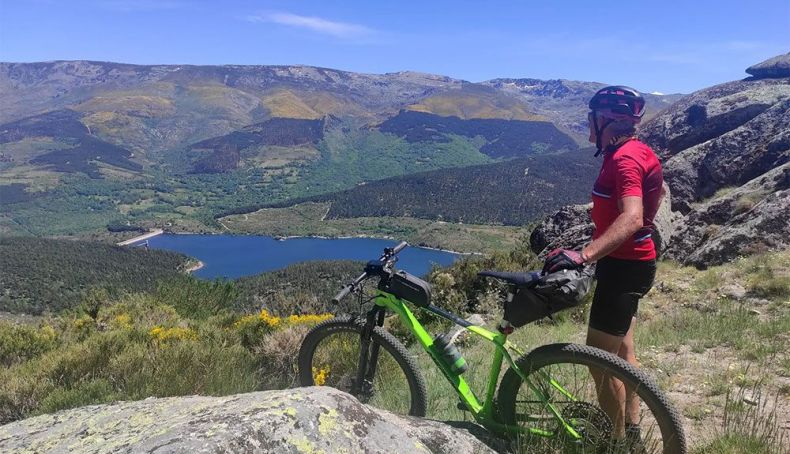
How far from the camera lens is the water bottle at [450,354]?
9.91ft

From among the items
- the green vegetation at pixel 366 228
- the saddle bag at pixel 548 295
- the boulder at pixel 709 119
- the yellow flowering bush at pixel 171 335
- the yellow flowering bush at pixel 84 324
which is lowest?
the green vegetation at pixel 366 228

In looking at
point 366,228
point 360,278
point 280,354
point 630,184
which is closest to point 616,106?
point 630,184

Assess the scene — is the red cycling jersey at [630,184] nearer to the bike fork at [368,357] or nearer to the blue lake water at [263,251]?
the bike fork at [368,357]

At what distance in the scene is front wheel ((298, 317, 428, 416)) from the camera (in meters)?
3.45

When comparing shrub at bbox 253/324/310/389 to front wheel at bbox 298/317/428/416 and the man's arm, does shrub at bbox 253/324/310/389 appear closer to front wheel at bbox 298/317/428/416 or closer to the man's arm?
front wheel at bbox 298/317/428/416

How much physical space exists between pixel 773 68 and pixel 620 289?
55.6 metres

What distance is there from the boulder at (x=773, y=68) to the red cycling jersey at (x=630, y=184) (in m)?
49.6

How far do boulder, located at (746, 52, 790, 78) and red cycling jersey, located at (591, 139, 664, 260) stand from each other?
49616mm

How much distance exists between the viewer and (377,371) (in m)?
3.86

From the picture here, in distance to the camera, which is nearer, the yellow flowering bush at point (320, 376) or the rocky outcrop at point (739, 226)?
the yellow flowering bush at point (320, 376)

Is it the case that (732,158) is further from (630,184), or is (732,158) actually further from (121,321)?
(121,321)

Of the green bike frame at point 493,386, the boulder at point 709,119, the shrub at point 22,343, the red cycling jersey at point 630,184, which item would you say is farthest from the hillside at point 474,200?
the green bike frame at point 493,386

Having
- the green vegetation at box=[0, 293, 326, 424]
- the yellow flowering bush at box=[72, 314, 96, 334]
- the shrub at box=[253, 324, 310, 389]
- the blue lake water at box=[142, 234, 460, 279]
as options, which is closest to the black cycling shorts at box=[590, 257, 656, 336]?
the green vegetation at box=[0, 293, 326, 424]

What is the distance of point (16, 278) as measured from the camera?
85.8m
